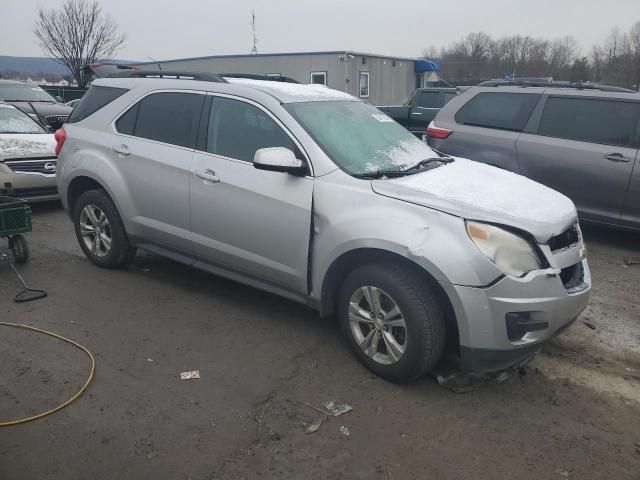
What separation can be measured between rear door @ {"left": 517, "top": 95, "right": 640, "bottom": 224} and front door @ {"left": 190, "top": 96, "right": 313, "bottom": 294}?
3.86 metres

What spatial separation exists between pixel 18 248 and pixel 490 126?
18.4ft

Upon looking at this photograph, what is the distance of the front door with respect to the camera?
3.86 meters

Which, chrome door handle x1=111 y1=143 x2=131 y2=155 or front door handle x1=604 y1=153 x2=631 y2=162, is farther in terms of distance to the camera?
front door handle x1=604 y1=153 x2=631 y2=162

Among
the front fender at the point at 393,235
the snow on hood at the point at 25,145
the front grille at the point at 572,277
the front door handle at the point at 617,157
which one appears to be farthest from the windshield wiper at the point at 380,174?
the snow on hood at the point at 25,145

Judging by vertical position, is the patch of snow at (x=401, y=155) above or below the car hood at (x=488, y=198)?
above

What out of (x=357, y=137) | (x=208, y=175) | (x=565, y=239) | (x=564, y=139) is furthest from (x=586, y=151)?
(x=208, y=175)

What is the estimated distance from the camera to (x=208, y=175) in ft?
14.0

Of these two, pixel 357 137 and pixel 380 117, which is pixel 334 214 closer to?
pixel 357 137

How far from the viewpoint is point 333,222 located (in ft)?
11.9

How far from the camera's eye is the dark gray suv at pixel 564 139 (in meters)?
6.13

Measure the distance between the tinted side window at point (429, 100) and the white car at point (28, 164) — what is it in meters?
8.76

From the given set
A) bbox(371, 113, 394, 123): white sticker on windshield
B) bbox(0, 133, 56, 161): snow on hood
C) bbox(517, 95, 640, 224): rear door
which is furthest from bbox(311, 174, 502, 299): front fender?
bbox(0, 133, 56, 161): snow on hood

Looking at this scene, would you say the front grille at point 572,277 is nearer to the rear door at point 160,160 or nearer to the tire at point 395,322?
the tire at point 395,322

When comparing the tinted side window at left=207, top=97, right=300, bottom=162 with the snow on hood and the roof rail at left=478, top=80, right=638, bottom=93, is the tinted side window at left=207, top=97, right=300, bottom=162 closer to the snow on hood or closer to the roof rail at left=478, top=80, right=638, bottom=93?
the roof rail at left=478, top=80, right=638, bottom=93
